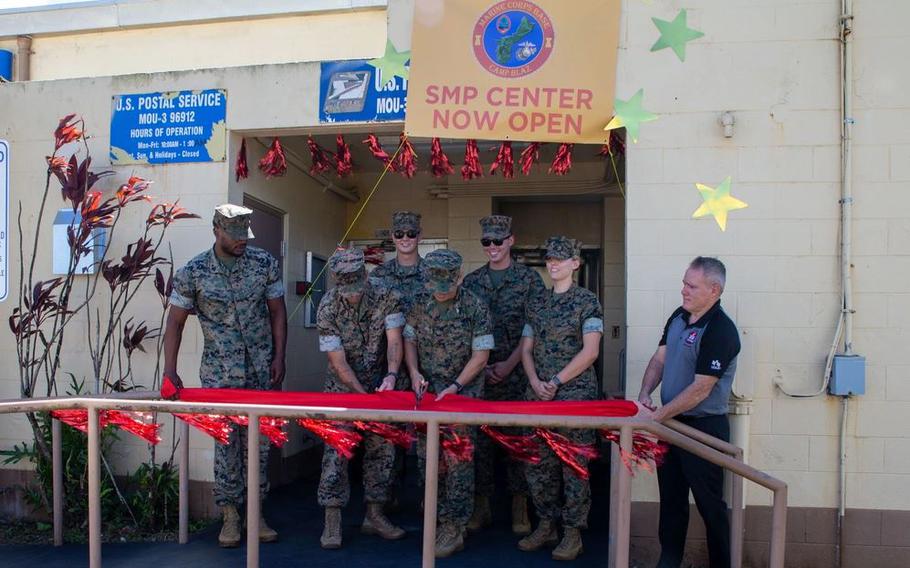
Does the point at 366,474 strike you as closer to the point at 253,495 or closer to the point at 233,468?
the point at 233,468

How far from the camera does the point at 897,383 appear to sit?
13.3 feet

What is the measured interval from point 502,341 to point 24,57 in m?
5.51

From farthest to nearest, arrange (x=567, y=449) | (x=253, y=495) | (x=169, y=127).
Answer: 1. (x=169, y=127)
2. (x=567, y=449)
3. (x=253, y=495)

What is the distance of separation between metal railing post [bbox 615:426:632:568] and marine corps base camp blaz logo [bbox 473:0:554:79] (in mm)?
2502

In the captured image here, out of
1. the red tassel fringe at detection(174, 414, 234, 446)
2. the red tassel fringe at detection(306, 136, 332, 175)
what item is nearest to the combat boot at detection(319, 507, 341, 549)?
the red tassel fringe at detection(174, 414, 234, 446)

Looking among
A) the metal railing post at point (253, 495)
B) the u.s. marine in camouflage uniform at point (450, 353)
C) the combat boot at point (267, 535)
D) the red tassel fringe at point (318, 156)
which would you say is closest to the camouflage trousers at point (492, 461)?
the u.s. marine in camouflage uniform at point (450, 353)

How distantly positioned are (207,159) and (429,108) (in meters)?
1.68

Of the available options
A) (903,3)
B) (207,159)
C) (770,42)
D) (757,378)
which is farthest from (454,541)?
(903,3)

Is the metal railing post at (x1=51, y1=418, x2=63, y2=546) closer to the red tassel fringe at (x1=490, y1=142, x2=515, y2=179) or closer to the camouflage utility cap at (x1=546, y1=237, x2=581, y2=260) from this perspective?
the camouflage utility cap at (x1=546, y1=237, x2=581, y2=260)

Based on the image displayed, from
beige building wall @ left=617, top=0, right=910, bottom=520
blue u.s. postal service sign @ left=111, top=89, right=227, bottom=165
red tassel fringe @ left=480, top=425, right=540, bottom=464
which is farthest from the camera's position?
blue u.s. postal service sign @ left=111, top=89, right=227, bottom=165

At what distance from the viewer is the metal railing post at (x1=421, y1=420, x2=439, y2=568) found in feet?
9.43

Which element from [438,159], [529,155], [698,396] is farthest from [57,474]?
[698,396]

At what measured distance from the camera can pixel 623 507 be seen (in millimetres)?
2828

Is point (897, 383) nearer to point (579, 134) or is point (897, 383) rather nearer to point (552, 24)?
point (579, 134)
